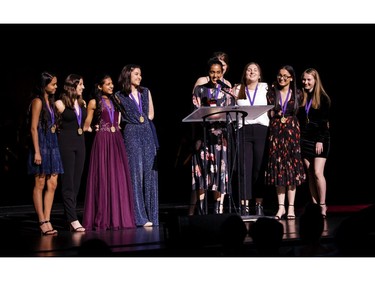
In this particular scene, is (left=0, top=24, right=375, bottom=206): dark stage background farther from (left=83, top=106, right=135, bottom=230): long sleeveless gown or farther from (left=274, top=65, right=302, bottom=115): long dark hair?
(left=83, top=106, right=135, bottom=230): long sleeveless gown

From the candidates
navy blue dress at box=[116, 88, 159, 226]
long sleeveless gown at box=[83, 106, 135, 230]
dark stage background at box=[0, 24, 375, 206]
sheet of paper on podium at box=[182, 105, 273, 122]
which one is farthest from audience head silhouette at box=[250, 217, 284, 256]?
dark stage background at box=[0, 24, 375, 206]

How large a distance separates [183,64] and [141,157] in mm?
3747

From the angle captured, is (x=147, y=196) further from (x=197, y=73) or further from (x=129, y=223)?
(x=197, y=73)

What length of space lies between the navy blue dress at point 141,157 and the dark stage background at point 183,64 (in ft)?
7.99

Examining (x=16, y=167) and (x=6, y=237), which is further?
(x=16, y=167)

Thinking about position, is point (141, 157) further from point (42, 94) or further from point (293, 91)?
point (293, 91)

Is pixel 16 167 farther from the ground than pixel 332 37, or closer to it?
closer to it

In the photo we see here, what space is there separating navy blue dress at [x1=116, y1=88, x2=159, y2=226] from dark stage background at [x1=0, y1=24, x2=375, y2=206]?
7.99 feet

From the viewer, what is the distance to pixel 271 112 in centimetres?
711

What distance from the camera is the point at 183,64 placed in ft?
34.4

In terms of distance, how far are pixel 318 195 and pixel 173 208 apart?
2.23 metres

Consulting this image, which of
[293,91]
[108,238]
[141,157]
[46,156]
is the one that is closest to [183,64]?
[293,91]

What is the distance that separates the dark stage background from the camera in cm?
940

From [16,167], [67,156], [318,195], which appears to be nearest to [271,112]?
[318,195]
